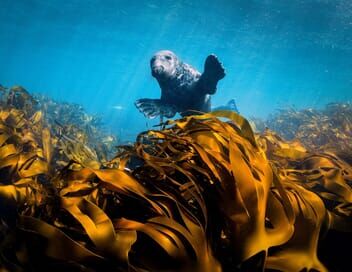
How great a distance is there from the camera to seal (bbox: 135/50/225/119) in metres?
6.06

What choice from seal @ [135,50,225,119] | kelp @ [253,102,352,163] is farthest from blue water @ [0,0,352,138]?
seal @ [135,50,225,119]

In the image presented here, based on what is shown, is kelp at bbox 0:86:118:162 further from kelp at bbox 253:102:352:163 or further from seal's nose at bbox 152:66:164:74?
kelp at bbox 253:102:352:163

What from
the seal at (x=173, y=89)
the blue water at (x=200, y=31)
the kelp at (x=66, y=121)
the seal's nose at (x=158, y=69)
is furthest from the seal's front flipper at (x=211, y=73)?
the blue water at (x=200, y=31)

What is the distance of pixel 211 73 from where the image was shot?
547cm

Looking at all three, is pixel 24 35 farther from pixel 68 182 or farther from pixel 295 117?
pixel 68 182

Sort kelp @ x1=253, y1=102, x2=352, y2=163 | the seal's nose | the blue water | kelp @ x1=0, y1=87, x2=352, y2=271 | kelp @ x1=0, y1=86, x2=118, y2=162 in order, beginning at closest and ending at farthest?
kelp @ x1=0, y1=87, x2=352, y2=271 < kelp @ x1=253, y1=102, x2=352, y2=163 < kelp @ x1=0, y1=86, x2=118, y2=162 < the seal's nose < the blue water

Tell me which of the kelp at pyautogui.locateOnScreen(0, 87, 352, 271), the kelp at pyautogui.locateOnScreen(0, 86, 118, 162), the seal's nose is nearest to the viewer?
the kelp at pyautogui.locateOnScreen(0, 87, 352, 271)

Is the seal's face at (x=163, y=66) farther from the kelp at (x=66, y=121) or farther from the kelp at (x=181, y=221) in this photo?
the kelp at (x=181, y=221)

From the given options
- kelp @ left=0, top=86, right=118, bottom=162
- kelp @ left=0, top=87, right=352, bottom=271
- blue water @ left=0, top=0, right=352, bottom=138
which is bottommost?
kelp @ left=0, top=87, right=352, bottom=271

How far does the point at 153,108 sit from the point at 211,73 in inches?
59.0

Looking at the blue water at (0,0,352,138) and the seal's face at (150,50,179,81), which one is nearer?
the seal's face at (150,50,179,81)

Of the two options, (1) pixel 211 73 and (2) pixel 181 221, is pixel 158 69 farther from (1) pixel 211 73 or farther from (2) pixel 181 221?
(2) pixel 181 221

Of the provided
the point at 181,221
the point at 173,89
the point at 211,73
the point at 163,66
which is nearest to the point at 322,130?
→ the point at 211,73

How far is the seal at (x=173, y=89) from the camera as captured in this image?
6.06 meters
